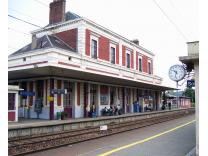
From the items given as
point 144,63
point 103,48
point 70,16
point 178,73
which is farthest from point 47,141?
point 144,63

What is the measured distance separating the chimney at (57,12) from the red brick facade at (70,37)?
1.82 meters

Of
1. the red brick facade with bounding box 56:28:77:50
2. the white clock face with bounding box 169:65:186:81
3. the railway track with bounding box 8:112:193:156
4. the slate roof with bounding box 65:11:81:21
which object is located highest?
the slate roof with bounding box 65:11:81:21

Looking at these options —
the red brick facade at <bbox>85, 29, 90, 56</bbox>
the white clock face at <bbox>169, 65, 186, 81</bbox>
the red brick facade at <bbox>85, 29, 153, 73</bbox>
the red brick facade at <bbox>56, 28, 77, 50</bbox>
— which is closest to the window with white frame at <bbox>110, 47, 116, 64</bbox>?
the red brick facade at <bbox>85, 29, 153, 73</bbox>

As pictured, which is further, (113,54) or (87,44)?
(113,54)

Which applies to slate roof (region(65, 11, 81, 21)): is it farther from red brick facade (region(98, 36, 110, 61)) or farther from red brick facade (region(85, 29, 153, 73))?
red brick facade (region(98, 36, 110, 61))

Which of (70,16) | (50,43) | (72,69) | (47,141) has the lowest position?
(47,141)

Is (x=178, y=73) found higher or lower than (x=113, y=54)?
lower

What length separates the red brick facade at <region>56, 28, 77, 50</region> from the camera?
25312mm

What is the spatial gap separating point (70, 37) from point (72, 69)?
359 inches

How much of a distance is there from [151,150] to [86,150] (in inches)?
89.8

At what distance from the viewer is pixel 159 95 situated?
143ft

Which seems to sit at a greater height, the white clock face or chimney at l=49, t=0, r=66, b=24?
chimney at l=49, t=0, r=66, b=24

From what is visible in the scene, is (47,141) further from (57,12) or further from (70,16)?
(57,12)

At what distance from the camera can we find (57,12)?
27.8 m
